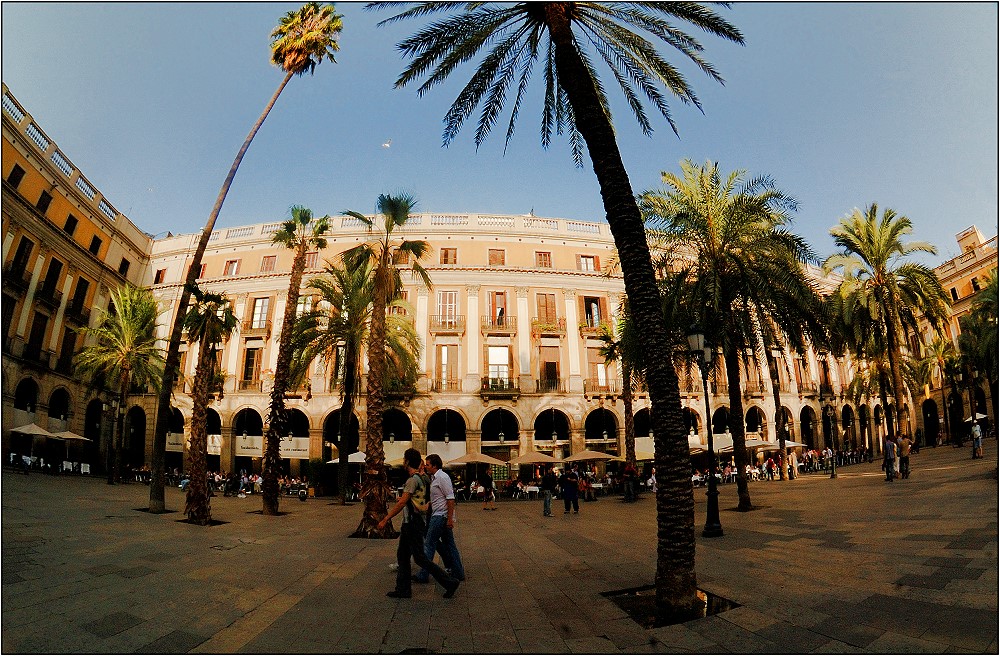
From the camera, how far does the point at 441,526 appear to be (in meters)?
6.71

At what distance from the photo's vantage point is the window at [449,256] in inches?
1398

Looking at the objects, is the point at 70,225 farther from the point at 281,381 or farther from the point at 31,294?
the point at 281,381

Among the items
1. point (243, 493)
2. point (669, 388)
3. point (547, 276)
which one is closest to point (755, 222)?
point (669, 388)

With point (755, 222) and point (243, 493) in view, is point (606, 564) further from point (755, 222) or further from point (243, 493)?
point (243, 493)

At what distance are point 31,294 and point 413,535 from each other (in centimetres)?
3284

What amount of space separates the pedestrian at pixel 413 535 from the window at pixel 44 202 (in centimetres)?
3262

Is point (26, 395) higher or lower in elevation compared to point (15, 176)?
lower

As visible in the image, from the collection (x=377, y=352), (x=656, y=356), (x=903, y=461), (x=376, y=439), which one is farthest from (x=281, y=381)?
(x=903, y=461)

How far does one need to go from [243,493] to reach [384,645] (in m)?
24.8

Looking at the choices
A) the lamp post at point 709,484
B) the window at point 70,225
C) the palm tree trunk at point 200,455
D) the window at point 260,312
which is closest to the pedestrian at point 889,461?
the lamp post at point 709,484

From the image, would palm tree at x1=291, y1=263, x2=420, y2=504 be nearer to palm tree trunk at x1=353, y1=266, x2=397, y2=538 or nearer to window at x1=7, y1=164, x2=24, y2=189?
palm tree trunk at x1=353, y1=266, x2=397, y2=538

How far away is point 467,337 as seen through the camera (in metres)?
33.9

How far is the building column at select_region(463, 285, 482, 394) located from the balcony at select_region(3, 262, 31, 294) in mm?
23986

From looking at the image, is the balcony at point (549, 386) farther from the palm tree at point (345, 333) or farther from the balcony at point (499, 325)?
the palm tree at point (345, 333)
